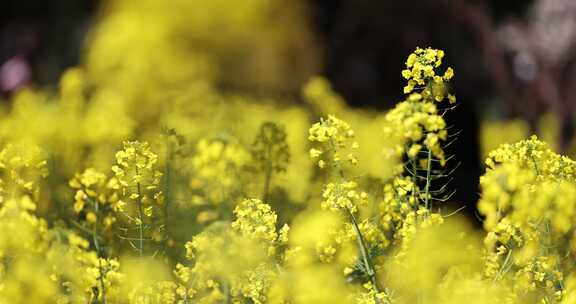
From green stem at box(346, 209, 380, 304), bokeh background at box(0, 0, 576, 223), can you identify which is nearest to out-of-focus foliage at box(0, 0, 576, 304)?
green stem at box(346, 209, 380, 304)

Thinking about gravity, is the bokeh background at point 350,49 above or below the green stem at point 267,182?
above

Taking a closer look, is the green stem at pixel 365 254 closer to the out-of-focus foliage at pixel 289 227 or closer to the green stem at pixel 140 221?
the out-of-focus foliage at pixel 289 227

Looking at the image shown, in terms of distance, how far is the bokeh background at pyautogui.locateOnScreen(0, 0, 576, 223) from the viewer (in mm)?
5840

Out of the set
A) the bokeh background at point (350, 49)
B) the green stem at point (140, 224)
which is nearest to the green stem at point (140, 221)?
the green stem at point (140, 224)

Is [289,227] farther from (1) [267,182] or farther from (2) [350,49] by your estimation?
(2) [350,49]

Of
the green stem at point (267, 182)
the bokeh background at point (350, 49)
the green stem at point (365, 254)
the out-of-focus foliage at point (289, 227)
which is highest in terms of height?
the bokeh background at point (350, 49)

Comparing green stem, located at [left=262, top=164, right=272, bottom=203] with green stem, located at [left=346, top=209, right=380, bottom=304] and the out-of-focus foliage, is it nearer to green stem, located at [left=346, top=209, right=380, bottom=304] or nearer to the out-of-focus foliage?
the out-of-focus foliage

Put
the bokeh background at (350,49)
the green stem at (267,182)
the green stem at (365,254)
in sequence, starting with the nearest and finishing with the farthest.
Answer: the green stem at (365,254)
the green stem at (267,182)
the bokeh background at (350,49)

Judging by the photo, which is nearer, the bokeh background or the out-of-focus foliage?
the out-of-focus foliage

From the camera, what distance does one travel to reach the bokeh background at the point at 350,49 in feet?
19.2

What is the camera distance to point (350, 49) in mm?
6262

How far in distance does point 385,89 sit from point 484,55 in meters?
0.60

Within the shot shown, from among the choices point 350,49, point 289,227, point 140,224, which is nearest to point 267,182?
point 289,227

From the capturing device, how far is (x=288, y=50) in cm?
675
